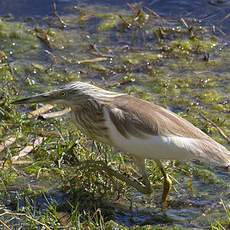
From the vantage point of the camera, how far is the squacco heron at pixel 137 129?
4.79m

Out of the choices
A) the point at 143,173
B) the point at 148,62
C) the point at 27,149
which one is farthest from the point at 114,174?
the point at 148,62

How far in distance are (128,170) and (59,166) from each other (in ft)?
1.40

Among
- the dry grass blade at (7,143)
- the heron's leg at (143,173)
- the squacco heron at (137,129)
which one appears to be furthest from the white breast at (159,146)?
the dry grass blade at (7,143)

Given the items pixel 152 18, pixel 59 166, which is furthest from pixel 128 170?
pixel 152 18

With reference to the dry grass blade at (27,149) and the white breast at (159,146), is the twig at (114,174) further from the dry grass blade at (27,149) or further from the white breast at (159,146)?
the dry grass blade at (27,149)

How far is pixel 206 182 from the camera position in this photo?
5320 millimetres

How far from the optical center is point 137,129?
4820 mm

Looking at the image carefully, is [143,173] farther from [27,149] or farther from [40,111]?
[40,111]

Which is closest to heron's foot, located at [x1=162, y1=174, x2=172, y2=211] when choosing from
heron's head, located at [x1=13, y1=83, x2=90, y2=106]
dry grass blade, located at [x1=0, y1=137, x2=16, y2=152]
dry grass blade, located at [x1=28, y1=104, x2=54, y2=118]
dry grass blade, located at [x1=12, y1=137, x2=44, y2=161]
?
heron's head, located at [x1=13, y1=83, x2=90, y2=106]

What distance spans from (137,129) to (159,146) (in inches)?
6.2

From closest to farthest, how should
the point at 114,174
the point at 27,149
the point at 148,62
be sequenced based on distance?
the point at 114,174, the point at 27,149, the point at 148,62

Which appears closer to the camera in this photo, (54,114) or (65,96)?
(65,96)

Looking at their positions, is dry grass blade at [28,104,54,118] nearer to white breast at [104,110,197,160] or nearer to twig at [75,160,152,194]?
twig at [75,160,152,194]

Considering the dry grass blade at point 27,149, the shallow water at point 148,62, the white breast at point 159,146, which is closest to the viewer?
the white breast at point 159,146
